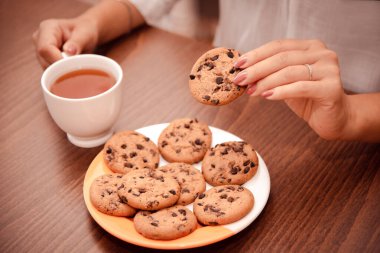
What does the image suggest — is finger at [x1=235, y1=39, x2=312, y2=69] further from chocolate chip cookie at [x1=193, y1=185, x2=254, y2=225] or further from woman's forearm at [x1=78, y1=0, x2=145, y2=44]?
woman's forearm at [x1=78, y1=0, x2=145, y2=44]

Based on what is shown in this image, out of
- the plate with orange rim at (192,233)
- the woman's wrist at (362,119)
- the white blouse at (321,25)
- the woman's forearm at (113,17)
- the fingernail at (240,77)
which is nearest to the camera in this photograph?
the plate with orange rim at (192,233)

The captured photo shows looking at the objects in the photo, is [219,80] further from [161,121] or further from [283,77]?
[161,121]

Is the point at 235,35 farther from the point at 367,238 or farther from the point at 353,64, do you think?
the point at 367,238

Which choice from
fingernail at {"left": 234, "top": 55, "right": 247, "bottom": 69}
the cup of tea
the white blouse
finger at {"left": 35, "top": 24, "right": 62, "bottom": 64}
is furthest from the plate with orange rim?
the white blouse

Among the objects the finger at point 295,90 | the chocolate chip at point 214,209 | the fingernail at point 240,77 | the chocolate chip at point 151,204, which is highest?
the fingernail at point 240,77

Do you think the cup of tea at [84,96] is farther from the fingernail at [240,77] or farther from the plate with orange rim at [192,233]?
the fingernail at [240,77]

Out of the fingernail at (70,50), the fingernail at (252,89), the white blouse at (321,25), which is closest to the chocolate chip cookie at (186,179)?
the fingernail at (252,89)
